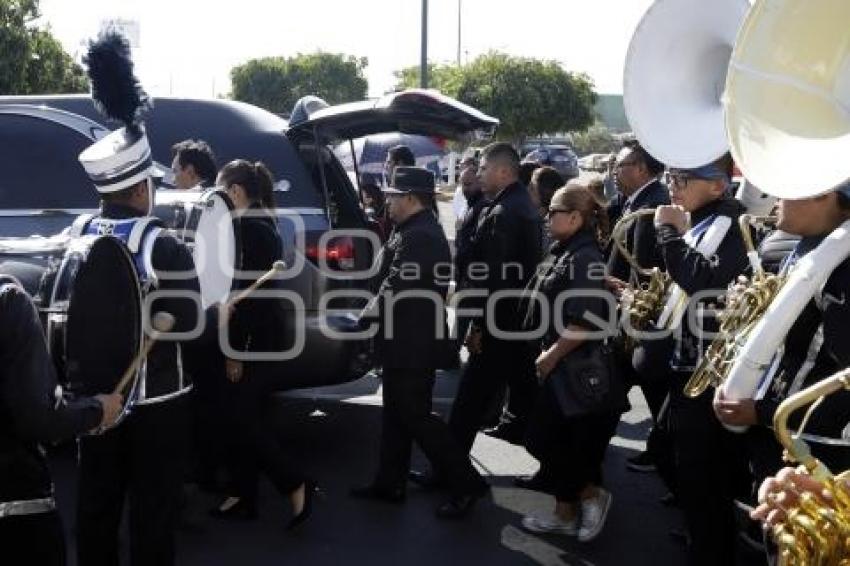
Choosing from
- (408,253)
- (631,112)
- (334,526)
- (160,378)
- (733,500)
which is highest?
(631,112)

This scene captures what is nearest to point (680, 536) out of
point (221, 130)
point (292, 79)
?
point (221, 130)

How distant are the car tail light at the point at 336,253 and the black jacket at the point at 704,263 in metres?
2.34

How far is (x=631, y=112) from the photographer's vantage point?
412 centimetres

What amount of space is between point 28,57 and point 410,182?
1523 centimetres

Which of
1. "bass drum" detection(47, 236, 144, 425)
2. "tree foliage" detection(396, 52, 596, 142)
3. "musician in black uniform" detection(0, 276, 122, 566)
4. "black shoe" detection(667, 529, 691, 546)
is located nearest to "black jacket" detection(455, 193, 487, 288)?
"black shoe" detection(667, 529, 691, 546)

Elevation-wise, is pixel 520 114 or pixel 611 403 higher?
pixel 520 114

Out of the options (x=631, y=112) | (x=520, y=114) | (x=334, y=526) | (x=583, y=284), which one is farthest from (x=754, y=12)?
(x=520, y=114)

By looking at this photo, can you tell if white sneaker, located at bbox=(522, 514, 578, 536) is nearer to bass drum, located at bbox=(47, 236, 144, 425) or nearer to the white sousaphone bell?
the white sousaphone bell

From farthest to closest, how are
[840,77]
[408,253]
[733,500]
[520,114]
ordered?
1. [520,114]
2. [408,253]
3. [733,500]
4. [840,77]

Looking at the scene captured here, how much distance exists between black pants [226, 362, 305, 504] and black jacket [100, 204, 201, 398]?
4.12ft

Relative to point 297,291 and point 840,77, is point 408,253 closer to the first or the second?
point 297,291

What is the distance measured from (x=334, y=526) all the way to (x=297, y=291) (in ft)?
4.03

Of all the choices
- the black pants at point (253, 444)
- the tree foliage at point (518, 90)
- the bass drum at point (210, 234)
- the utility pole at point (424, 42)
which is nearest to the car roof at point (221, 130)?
the bass drum at point (210, 234)

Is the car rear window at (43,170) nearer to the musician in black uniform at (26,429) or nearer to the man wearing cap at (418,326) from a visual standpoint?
the man wearing cap at (418,326)
